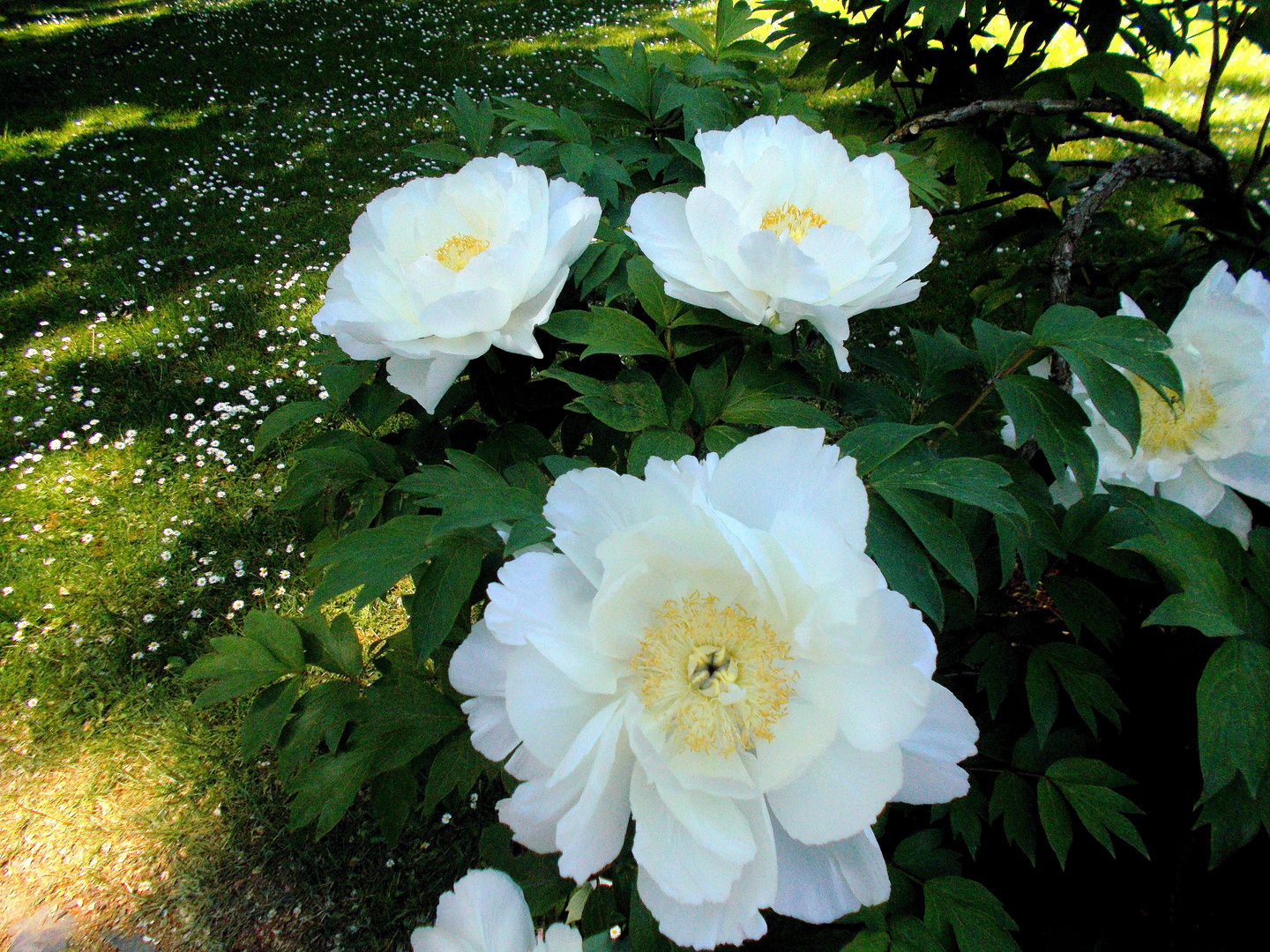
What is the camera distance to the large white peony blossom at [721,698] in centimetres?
71

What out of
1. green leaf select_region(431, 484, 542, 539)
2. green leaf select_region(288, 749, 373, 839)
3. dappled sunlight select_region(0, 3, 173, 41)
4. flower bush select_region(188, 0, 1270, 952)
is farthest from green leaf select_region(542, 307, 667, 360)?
dappled sunlight select_region(0, 3, 173, 41)

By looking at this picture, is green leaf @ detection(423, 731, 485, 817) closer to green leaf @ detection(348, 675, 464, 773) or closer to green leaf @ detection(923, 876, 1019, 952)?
green leaf @ detection(348, 675, 464, 773)

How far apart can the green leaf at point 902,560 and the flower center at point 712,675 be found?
19cm

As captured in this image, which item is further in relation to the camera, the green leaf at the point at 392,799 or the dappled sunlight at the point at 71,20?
the dappled sunlight at the point at 71,20

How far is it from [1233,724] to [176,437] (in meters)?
4.13

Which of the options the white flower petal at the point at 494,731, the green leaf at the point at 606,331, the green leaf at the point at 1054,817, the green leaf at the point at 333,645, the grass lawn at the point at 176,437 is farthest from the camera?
the grass lawn at the point at 176,437

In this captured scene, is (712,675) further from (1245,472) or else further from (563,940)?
(1245,472)

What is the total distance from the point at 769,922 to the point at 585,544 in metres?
0.78

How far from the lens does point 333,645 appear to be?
1473 millimetres

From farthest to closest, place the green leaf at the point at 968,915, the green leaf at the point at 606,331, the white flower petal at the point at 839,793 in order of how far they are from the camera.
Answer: the green leaf at the point at 968,915, the green leaf at the point at 606,331, the white flower petal at the point at 839,793

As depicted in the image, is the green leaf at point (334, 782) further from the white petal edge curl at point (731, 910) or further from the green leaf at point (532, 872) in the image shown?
the white petal edge curl at point (731, 910)

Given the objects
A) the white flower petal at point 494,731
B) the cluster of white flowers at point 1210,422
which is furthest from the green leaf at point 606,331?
the cluster of white flowers at point 1210,422

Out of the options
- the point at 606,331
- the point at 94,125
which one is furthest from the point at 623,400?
the point at 94,125

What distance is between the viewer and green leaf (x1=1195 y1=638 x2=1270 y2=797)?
91 cm
